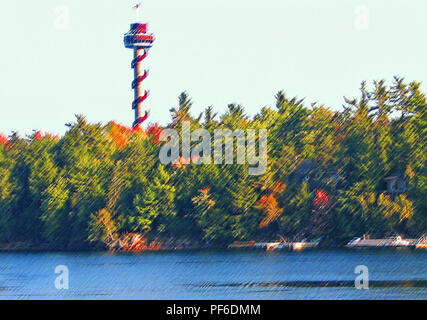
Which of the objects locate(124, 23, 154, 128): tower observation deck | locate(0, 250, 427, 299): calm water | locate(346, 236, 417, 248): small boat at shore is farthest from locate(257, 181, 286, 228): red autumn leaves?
locate(124, 23, 154, 128): tower observation deck

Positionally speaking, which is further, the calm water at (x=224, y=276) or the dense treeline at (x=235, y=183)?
the dense treeline at (x=235, y=183)

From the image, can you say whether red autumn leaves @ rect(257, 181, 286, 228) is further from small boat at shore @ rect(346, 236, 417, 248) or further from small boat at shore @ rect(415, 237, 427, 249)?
small boat at shore @ rect(415, 237, 427, 249)

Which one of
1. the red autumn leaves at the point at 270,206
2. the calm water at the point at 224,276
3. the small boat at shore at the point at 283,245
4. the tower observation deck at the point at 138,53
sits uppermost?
the tower observation deck at the point at 138,53

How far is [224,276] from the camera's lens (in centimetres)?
4431

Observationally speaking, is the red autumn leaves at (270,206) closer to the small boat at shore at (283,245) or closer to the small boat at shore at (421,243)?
the small boat at shore at (283,245)

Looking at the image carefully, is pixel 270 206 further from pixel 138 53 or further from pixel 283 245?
pixel 138 53

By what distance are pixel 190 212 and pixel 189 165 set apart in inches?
114

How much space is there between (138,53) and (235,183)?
81.8 feet

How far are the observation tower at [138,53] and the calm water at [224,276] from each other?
25.6 m

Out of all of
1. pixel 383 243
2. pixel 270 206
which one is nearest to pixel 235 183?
pixel 270 206

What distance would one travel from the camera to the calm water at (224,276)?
38.0 metres

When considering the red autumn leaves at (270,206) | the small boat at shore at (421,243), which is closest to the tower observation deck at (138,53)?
the red autumn leaves at (270,206)
